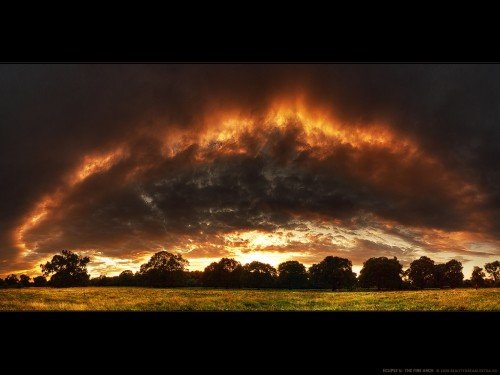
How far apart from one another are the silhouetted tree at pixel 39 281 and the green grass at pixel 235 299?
0.27 ft

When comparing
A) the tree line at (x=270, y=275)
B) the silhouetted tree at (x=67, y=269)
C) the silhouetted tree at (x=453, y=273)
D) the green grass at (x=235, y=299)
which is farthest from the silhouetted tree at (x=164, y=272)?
the silhouetted tree at (x=453, y=273)

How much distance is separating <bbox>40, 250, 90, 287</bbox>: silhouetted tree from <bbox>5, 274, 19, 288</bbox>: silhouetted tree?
368 millimetres

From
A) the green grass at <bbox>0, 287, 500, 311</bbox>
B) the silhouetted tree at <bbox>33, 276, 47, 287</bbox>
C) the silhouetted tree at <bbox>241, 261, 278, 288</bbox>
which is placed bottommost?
the green grass at <bbox>0, 287, 500, 311</bbox>

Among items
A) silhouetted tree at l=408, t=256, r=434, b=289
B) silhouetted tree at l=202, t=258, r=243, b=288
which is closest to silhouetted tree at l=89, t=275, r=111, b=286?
silhouetted tree at l=202, t=258, r=243, b=288

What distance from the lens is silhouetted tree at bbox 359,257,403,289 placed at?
5945mm

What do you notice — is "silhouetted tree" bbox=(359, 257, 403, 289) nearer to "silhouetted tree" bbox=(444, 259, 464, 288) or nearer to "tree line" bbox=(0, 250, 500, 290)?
"tree line" bbox=(0, 250, 500, 290)

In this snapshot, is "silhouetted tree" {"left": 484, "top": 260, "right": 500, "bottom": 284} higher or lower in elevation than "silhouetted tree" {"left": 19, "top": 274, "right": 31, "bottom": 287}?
higher

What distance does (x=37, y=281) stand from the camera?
5262mm
